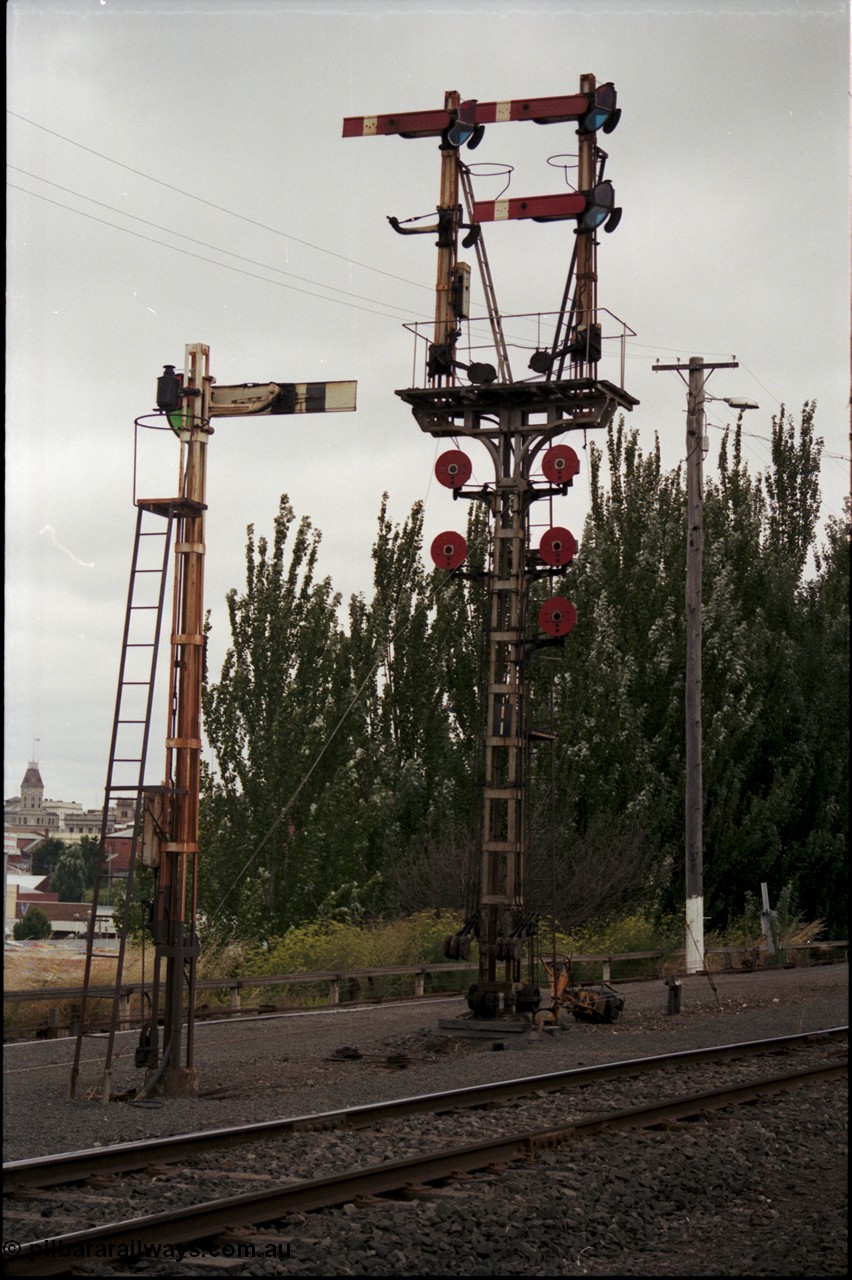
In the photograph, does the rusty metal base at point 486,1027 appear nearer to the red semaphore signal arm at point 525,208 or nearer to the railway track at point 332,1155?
the railway track at point 332,1155

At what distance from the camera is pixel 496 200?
1823cm

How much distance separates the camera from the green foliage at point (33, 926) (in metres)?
19.9

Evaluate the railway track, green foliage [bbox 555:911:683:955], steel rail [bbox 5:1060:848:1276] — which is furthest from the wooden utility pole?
steel rail [bbox 5:1060:848:1276]

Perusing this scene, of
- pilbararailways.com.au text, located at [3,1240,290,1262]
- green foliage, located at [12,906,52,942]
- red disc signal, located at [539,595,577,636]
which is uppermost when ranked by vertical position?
red disc signal, located at [539,595,577,636]

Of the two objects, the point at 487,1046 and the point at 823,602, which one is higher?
the point at 823,602

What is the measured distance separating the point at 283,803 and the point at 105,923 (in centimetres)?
468

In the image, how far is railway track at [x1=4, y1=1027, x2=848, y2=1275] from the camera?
24.9 ft

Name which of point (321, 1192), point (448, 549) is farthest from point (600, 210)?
point (321, 1192)

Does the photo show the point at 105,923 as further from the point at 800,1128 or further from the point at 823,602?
the point at 800,1128

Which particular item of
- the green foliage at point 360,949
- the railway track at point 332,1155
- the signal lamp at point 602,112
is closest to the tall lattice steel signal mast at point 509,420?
the signal lamp at point 602,112

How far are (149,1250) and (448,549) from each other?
40.4ft

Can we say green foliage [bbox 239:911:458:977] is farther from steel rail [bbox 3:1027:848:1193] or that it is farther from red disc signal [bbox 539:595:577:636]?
steel rail [bbox 3:1027:848:1193]

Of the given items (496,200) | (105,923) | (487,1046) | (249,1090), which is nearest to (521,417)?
(496,200)

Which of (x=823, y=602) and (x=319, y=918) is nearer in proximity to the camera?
(x=823, y=602)
